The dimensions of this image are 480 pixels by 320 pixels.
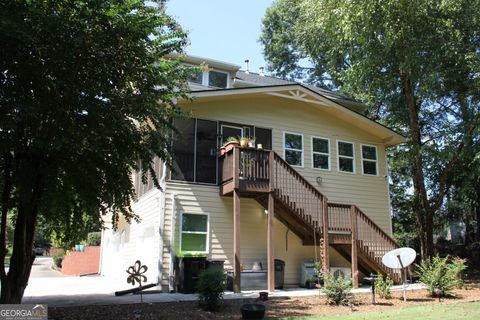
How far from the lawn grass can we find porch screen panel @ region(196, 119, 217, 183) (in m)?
6.40

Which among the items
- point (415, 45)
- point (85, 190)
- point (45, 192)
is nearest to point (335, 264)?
point (415, 45)

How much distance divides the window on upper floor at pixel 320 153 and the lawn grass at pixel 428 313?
709 cm

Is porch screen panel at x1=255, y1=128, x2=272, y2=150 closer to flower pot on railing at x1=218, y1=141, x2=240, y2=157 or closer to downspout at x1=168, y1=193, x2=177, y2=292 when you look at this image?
flower pot on railing at x1=218, y1=141, x2=240, y2=157

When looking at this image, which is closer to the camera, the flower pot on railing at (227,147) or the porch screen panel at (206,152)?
the flower pot on railing at (227,147)

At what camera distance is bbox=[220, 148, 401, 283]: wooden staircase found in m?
13.3

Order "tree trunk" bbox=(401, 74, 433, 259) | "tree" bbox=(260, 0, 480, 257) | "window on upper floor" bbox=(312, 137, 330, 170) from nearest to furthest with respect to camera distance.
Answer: "tree" bbox=(260, 0, 480, 257)
"window on upper floor" bbox=(312, 137, 330, 170)
"tree trunk" bbox=(401, 74, 433, 259)

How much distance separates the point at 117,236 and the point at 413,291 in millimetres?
12466

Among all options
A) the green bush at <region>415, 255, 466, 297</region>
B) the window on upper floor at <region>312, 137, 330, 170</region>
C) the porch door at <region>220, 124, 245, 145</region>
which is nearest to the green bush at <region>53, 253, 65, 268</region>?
the porch door at <region>220, 124, 245, 145</region>

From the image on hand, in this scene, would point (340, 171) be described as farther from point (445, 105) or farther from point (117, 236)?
point (117, 236)

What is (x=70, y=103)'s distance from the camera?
7742 mm

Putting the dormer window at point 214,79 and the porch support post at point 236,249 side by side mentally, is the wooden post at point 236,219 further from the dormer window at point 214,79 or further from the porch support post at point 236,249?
the dormer window at point 214,79

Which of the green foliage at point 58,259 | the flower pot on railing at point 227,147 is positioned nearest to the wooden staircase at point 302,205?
the flower pot on railing at point 227,147

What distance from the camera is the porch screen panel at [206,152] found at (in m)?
14.2

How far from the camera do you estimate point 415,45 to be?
16.5m
